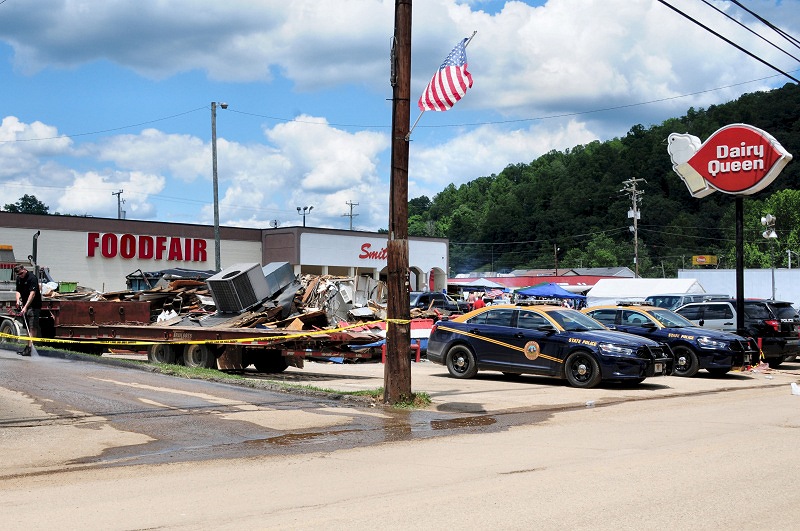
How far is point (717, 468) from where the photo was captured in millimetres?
8281

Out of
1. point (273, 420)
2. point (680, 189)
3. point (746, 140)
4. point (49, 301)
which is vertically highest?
point (680, 189)

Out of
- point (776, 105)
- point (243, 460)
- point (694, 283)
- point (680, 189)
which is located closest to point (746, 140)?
point (694, 283)

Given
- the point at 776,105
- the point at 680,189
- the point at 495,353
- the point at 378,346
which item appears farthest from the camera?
the point at 680,189

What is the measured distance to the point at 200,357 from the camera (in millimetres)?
18250

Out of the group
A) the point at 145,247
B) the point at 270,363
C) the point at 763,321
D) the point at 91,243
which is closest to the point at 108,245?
the point at 91,243

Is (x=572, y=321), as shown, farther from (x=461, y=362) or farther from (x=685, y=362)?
(x=685, y=362)

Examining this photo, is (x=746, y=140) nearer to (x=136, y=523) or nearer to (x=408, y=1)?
(x=408, y=1)

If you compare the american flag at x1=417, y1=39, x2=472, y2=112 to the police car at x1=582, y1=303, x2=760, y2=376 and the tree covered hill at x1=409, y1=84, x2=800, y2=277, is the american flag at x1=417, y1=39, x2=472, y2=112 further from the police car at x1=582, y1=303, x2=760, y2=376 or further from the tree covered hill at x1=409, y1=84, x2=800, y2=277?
the tree covered hill at x1=409, y1=84, x2=800, y2=277

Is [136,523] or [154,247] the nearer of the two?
[136,523]

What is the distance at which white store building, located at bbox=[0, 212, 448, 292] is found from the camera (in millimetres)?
46406

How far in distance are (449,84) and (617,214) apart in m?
107

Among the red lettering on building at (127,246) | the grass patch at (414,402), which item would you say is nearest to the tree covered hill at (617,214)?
the red lettering on building at (127,246)

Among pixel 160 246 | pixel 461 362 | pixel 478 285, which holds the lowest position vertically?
pixel 461 362

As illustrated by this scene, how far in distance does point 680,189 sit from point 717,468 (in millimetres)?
107054
